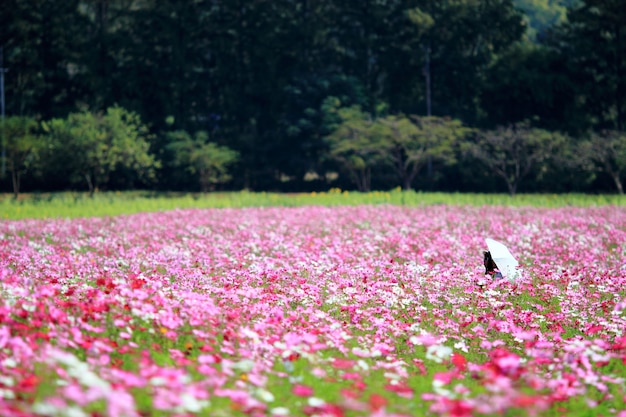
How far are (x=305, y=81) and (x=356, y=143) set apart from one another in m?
9.67

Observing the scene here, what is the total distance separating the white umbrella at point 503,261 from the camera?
10.4 m

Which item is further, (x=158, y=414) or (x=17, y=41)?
(x=17, y=41)

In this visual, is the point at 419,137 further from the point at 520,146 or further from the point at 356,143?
the point at 520,146

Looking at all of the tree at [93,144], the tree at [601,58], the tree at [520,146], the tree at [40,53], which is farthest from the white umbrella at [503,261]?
the tree at [40,53]

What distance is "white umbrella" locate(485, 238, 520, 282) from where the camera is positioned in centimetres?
1038

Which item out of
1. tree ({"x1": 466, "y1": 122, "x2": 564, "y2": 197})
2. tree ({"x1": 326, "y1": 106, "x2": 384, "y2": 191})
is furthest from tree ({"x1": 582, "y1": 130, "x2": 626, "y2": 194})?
tree ({"x1": 326, "y1": 106, "x2": 384, "y2": 191})

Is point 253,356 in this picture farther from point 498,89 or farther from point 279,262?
point 498,89

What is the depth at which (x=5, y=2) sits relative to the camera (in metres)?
48.9

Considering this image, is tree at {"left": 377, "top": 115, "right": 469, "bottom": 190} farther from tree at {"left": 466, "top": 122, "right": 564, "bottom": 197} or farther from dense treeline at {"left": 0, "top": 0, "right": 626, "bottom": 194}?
tree at {"left": 466, "top": 122, "right": 564, "bottom": 197}

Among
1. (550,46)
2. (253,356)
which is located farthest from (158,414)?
(550,46)

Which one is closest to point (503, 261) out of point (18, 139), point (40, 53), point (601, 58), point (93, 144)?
point (18, 139)

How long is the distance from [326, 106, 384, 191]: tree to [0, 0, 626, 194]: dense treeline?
0.50ft

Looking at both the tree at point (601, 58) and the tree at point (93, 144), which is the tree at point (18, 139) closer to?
the tree at point (93, 144)

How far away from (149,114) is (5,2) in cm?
1125
